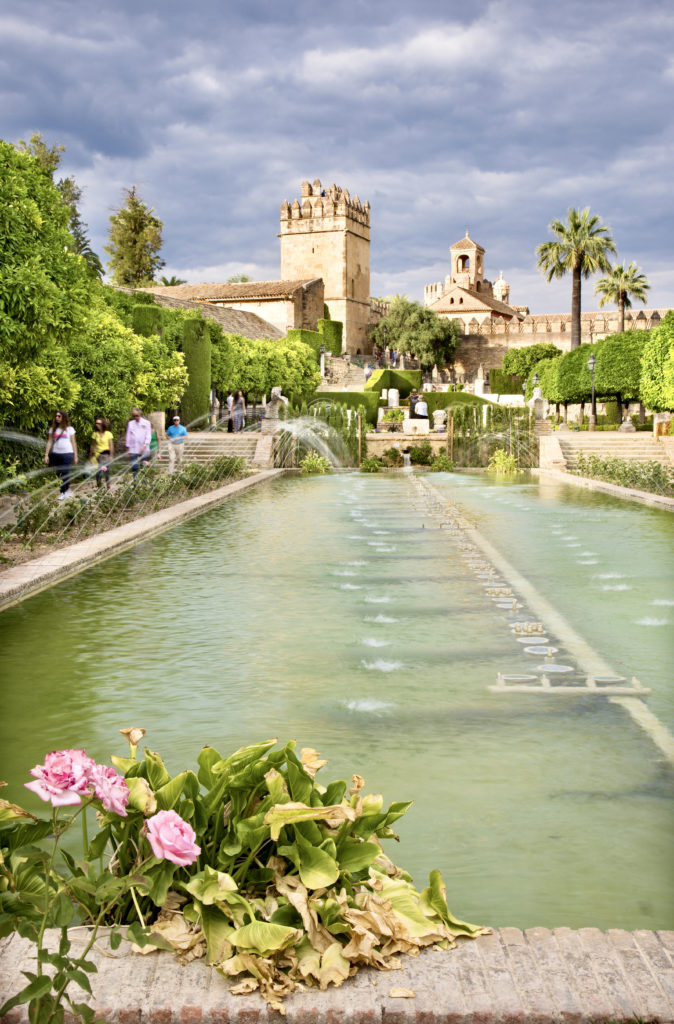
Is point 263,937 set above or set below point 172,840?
below

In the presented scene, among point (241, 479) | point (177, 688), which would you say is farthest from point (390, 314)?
point (177, 688)

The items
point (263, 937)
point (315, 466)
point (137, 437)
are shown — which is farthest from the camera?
point (315, 466)

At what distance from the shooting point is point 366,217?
283ft


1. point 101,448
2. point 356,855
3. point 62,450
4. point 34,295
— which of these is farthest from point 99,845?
point 101,448

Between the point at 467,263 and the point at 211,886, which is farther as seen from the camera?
the point at 467,263

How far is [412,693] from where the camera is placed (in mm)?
5395

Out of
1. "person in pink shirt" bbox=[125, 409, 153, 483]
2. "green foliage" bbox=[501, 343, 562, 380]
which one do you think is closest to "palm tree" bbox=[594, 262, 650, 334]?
"green foliage" bbox=[501, 343, 562, 380]

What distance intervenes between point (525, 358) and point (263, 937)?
250ft

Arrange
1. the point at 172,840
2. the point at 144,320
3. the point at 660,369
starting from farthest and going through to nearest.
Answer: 1. the point at 144,320
2. the point at 660,369
3. the point at 172,840

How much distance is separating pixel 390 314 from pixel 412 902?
257 feet

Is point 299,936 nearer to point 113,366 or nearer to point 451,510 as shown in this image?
point 451,510

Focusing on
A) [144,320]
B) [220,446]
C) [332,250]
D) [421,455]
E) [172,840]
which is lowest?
[421,455]

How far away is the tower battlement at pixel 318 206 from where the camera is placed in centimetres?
8138

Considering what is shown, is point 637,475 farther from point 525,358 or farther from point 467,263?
point 467,263
